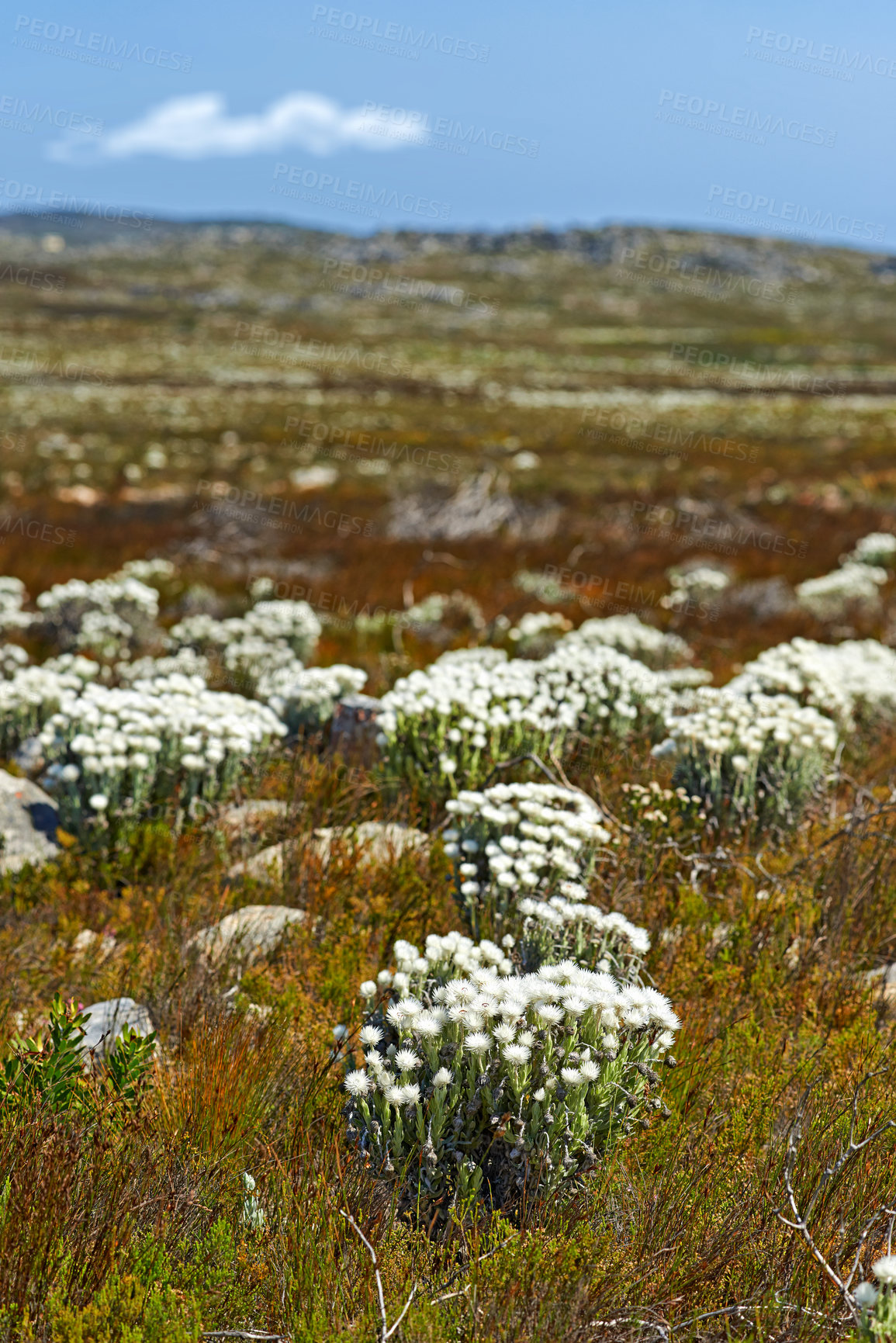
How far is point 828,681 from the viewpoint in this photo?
6.05m

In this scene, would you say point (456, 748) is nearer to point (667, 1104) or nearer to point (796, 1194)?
point (667, 1104)

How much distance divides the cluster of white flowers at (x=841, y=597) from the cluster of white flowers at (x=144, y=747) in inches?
403

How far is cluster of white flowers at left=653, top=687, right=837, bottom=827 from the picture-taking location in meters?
4.93

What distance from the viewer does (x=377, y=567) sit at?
16.3 meters

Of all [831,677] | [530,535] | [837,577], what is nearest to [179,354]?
[530,535]

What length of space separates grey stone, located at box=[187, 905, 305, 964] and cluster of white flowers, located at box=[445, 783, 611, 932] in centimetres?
81

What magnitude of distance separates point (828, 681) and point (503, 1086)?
4.46m

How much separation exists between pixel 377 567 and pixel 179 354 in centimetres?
5622

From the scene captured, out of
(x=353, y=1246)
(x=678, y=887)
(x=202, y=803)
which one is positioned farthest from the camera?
(x=202, y=803)

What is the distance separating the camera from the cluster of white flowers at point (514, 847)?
3648 mm

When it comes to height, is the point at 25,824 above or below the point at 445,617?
above

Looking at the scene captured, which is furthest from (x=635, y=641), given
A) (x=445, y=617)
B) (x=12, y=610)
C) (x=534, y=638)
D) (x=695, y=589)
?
(x=12, y=610)

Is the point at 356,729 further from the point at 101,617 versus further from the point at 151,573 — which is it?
the point at 151,573

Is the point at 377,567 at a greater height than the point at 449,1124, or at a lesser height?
lesser
